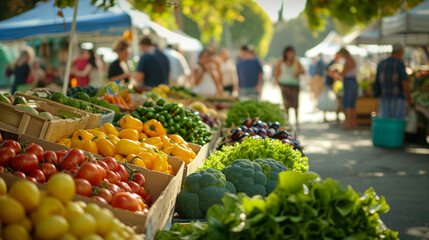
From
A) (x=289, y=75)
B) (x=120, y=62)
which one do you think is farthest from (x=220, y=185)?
(x=289, y=75)

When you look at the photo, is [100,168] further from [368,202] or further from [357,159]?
[357,159]

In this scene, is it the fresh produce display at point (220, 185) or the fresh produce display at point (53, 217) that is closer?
the fresh produce display at point (53, 217)

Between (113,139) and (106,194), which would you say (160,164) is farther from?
(106,194)

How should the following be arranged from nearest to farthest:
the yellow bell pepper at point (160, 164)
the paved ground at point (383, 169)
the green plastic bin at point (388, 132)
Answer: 1. the yellow bell pepper at point (160, 164)
2. the paved ground at point (383, 169)
3. the green plastic bin at point (388, 132)

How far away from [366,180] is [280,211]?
562 cm

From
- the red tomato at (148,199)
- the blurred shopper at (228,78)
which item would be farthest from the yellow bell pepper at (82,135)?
the blurred shopper at (228,78)

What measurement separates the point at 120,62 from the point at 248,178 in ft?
24.9

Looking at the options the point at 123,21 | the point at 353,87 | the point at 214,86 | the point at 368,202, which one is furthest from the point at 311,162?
the point at 368,202

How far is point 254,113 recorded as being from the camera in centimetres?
684

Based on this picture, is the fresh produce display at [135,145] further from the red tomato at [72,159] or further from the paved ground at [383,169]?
the paved ground at [383,169]

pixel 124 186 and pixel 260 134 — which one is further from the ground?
pixel 260 134

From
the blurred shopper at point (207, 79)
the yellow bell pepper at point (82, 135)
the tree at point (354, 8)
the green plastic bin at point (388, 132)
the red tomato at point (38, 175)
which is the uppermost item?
the tree at point (354, 8)

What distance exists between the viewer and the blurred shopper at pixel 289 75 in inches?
475

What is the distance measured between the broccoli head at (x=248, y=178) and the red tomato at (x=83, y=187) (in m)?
1.15
